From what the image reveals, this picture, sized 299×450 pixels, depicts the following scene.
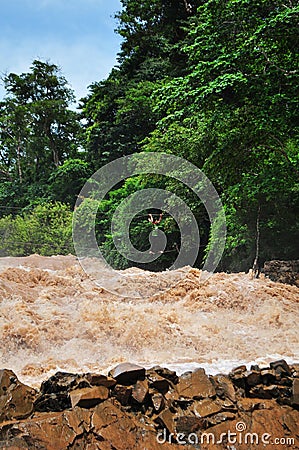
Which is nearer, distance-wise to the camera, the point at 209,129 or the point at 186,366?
the point at 186,366

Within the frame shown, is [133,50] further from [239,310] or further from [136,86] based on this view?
[239,310]

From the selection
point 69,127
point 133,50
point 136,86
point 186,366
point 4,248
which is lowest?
point 186,366

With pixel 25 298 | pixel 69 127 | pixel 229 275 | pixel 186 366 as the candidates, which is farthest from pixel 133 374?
pixel 69 127

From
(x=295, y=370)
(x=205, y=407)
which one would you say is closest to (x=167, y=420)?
(x=205, y=407)

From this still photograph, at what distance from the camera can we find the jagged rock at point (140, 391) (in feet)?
6.28

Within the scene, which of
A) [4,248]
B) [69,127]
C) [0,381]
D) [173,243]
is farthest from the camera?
[69,127]

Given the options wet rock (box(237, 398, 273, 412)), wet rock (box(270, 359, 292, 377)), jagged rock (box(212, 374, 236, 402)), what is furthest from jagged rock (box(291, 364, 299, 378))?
jagged rock (box(212, 374, 236, 402))

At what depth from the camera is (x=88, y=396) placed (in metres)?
1.83

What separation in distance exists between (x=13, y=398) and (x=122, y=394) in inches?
18.1

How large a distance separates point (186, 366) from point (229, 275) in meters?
2.30

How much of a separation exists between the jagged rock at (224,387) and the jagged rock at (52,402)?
27.9 inches

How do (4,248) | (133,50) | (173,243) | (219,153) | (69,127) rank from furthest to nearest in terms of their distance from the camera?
(133,50) → (69,127) → (4,248) → (173,243) → (219,153)

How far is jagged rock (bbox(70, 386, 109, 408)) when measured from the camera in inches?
71.2

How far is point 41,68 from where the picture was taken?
23.4 ft
